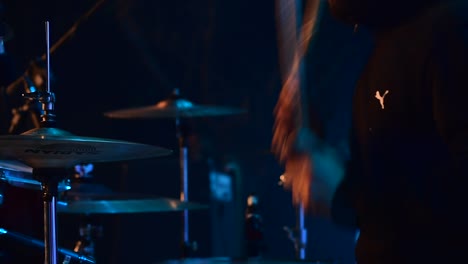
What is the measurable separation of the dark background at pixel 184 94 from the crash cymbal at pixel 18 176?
1.43m

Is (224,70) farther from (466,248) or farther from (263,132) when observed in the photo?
(466,248)

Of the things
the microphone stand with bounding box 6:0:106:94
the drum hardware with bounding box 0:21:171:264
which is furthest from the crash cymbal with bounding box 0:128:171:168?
the microphone stand with bounding box 6:0:106:94

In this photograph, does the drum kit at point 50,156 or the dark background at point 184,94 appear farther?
the dark background at point 184,94

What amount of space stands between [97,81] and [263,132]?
1075mm

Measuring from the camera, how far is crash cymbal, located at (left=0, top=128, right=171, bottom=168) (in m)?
1.80

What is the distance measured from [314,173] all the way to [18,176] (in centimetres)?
111

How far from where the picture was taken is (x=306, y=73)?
5.55 ft

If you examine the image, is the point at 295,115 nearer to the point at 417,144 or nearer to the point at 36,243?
the point at 417,144

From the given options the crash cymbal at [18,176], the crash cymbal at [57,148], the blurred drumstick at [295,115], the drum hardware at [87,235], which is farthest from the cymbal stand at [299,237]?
the blurred drumstick at [295,115]

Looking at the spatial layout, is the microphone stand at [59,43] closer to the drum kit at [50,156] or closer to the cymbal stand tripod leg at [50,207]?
the drum kit at [50,156]

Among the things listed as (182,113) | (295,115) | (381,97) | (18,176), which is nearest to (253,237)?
(182,113)

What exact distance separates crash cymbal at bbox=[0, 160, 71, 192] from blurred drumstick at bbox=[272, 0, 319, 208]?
70cm

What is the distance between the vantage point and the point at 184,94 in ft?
15.6

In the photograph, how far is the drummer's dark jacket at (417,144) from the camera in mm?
1308
